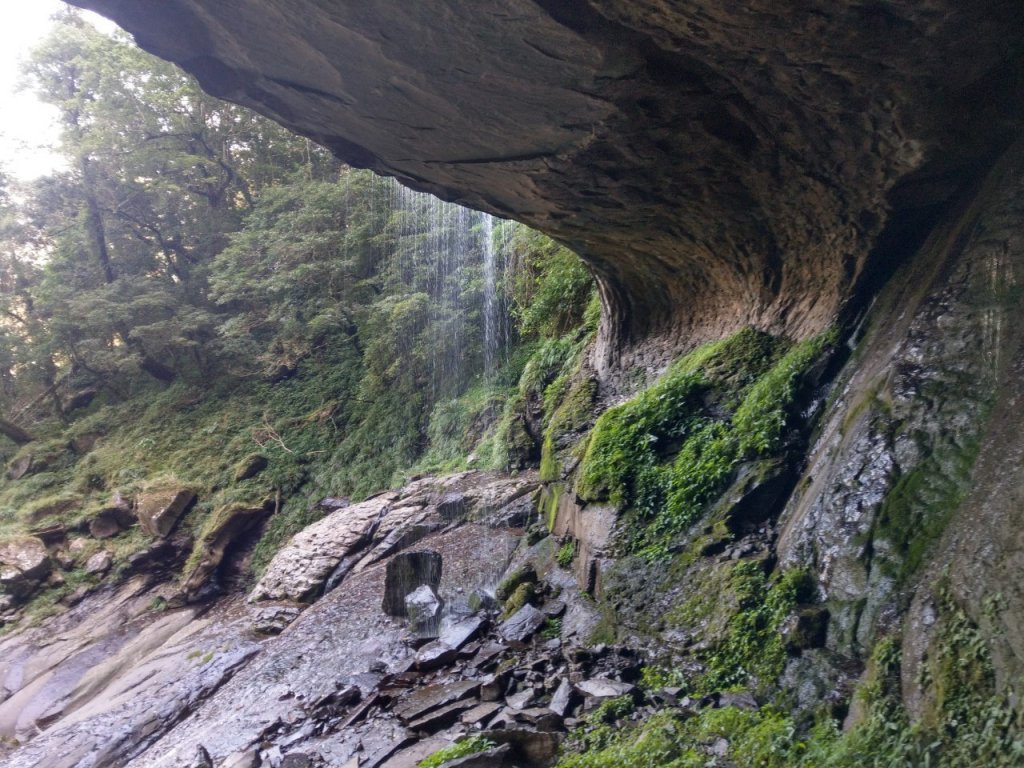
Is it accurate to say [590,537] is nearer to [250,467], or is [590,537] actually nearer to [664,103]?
[664,103]

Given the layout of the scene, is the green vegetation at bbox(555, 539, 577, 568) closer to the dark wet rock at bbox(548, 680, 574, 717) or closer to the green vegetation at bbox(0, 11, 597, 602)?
the dark wet rock at bbox(548, 680, 574, 717)

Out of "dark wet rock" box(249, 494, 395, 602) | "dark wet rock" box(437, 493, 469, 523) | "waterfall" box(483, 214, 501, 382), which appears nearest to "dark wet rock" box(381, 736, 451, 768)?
"dark wet rock" box(437, 493, 469, 523)

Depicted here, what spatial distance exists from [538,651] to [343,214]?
539 inches

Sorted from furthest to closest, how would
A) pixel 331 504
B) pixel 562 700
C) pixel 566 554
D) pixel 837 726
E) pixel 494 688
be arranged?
pixel 331 504, pixel 566 554, pixel 494 688, pixel 562 700, pixel 837 726

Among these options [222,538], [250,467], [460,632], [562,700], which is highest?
[562,700]

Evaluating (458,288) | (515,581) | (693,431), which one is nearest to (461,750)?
(515,581)

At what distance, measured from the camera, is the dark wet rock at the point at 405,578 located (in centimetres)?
882

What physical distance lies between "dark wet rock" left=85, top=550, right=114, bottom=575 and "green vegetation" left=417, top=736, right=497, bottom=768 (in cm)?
1267

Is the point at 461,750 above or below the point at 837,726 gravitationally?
below

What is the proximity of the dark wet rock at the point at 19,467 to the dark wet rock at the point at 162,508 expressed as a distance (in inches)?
220

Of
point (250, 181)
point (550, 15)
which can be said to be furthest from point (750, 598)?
point (250, 181)

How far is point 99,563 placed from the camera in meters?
14.6

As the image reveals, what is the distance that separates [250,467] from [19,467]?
7.74 meters

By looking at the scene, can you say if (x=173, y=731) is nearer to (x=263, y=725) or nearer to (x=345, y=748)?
(x=263, y=725)
